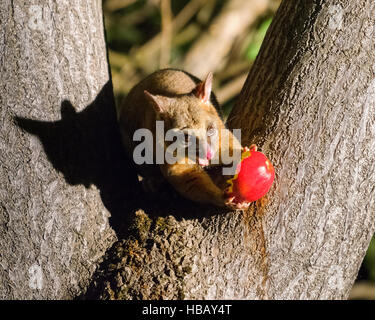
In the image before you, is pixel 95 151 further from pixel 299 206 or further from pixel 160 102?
pixel 299 206

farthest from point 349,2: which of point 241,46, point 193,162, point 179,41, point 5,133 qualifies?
point 179,41

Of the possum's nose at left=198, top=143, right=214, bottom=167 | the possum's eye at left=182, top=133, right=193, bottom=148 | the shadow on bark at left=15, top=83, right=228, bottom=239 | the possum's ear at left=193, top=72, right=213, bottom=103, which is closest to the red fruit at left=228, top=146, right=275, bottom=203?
the shadow on bark at left=15, top=83, right=228, bottom=239

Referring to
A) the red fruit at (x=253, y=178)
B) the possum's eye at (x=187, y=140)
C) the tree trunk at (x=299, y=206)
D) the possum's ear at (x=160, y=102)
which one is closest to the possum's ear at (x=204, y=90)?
the possum's ear at (x=160, y=102)

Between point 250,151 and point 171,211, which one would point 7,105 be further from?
point 250,151

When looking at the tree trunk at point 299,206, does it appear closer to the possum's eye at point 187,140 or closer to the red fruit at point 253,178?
the red fruit at point 253,178

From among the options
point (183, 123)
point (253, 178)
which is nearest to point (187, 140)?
point (183, 123)
